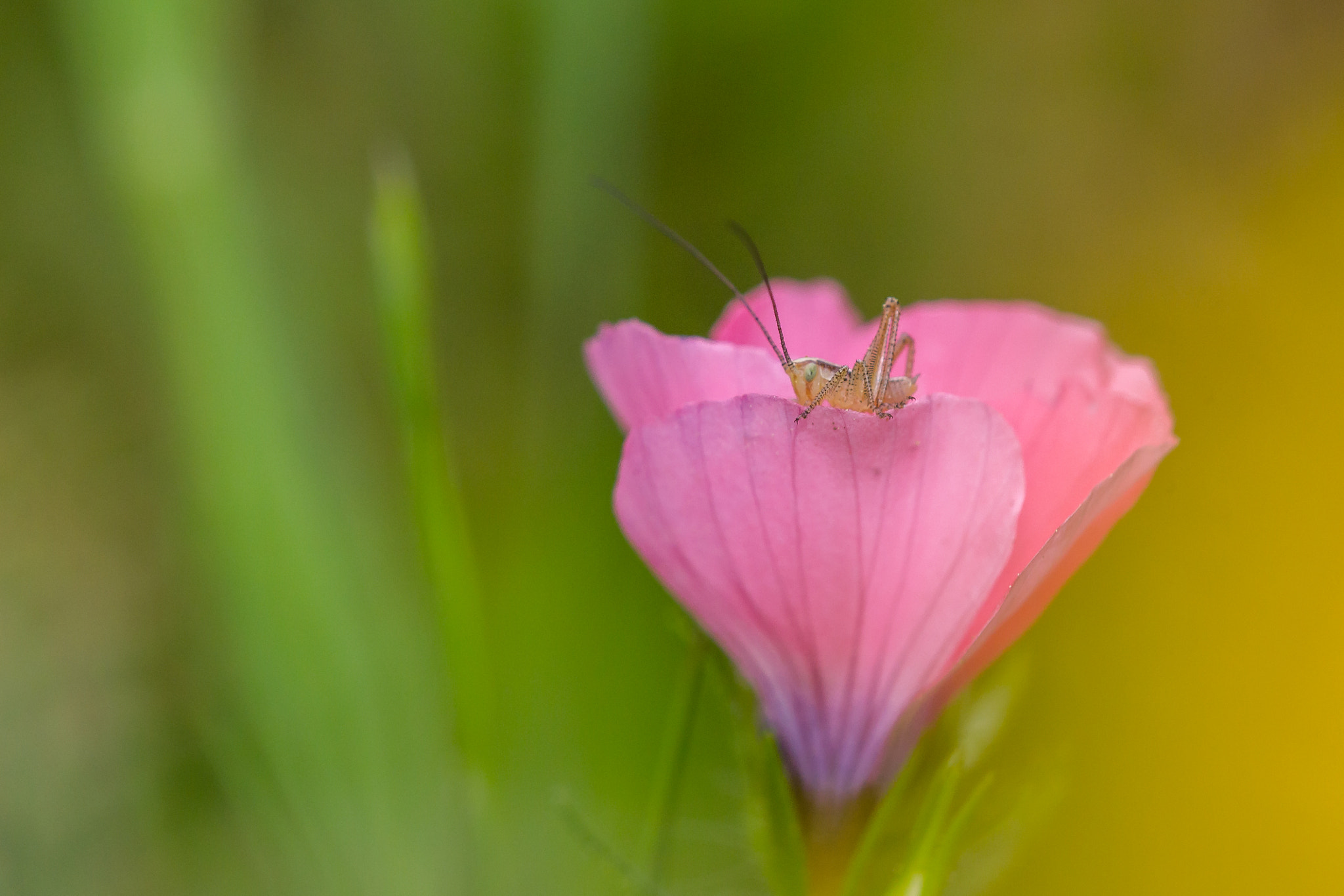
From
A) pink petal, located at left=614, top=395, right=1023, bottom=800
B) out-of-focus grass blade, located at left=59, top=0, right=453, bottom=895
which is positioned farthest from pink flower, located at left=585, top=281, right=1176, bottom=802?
out-of-focus grass blade, located at left=59, top=0, right=453, bottom=895

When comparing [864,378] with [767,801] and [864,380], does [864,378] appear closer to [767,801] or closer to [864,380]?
[864,380]

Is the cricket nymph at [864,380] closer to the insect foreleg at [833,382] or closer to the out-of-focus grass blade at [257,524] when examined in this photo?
the insect foreleg at [833,382]

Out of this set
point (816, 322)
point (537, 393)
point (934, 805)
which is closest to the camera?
point (934, 805)

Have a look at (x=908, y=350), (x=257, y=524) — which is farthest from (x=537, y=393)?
(x=908, y=350)

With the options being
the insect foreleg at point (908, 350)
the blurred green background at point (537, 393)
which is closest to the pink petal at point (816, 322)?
the insect foreleg at point (908, 350)

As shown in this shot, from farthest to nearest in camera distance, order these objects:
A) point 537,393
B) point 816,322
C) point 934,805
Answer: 1. point 537,393
2. point 816,322
3. point 934,805

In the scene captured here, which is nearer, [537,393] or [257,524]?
[257,524]
